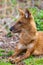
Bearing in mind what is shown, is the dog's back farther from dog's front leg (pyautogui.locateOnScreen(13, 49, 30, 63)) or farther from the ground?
dog's front leg (pyautogui.locateOnScreen(13, 49, 30, 63))

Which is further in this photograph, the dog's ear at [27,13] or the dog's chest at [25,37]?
the dog's chest at [25,37]

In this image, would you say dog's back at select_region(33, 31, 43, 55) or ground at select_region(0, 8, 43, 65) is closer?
ground at select_region(0, 8, 43, 65)

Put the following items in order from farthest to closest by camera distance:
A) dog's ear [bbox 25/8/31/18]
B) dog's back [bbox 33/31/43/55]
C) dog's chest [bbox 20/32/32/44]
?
dog's back [bbox 33/31/43/55] < dog's chest [bbox 20/32/32/44] < dog's ear [bbox 25/8/31/18]

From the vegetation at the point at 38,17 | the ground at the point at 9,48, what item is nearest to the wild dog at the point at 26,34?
the ground at the point at 9,48

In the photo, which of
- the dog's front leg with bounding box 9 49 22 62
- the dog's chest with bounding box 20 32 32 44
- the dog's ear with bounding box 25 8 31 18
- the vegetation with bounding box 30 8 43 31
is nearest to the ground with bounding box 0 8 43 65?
the vegetation with bounding box 30 8 43 31

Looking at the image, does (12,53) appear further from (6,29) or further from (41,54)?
(6,29)

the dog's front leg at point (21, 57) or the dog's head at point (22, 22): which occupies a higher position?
the dog's head at point (22, 22)

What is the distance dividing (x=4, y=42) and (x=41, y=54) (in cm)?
125

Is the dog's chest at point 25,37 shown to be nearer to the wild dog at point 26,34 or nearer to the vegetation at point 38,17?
the wild dog at point 26,34

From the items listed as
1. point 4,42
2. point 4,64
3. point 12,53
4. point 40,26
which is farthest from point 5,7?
point 4,64

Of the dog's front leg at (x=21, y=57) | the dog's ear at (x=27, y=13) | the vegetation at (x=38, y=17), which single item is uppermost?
the dog's ear at (x=27, y=13)

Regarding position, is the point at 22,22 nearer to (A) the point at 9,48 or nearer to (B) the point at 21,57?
(B) the point at 21,57

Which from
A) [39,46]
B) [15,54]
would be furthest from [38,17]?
[15,54]

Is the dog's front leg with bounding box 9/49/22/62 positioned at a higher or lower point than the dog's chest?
lower
